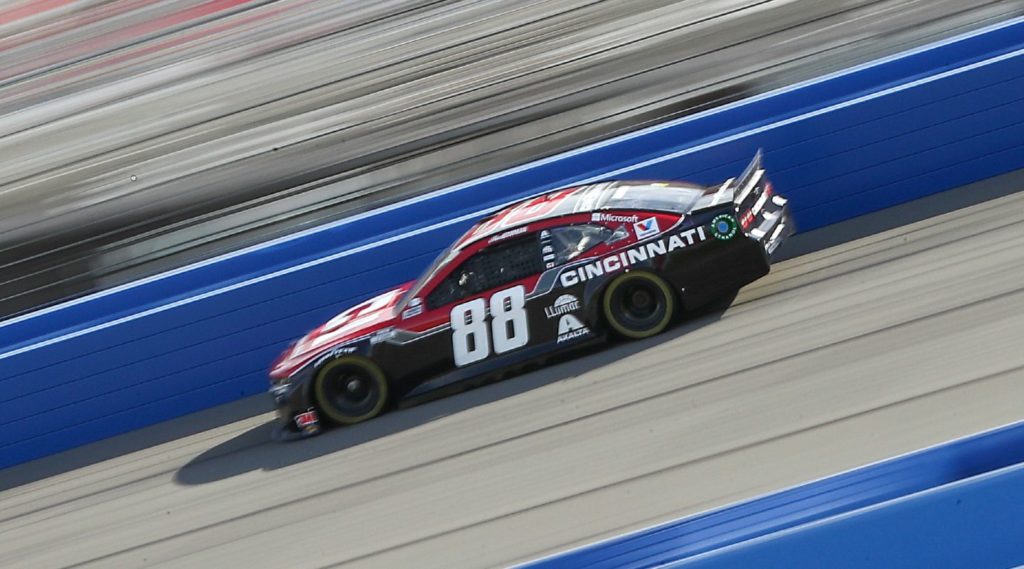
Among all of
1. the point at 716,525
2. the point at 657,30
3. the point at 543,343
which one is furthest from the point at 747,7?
the point at 716,525

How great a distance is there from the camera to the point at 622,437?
785cm

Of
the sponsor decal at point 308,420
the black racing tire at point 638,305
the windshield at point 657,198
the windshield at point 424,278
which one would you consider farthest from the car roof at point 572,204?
the sponsor decal at point 308,420

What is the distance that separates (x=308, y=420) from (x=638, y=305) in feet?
8.82

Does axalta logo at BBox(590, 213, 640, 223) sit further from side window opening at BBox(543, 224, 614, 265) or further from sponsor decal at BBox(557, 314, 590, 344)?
sponsor decal at BBox(557, 314, 590, 344)

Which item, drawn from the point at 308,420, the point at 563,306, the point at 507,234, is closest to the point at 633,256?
the point at 563,306

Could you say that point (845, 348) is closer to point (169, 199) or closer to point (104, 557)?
point (104, 557)

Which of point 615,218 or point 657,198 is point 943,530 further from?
point 657,198

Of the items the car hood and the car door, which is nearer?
the car door

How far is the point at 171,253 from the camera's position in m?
14.6

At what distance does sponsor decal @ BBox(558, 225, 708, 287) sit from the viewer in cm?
910

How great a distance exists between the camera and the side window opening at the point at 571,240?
927 cm

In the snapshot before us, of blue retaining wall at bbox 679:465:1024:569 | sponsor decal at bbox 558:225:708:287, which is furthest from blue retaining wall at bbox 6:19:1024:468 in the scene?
blue retaining wall at bbox 679:465:1024:569

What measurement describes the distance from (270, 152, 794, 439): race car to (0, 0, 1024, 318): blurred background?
4818 mm

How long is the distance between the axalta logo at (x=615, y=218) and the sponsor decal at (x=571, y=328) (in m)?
0.76
